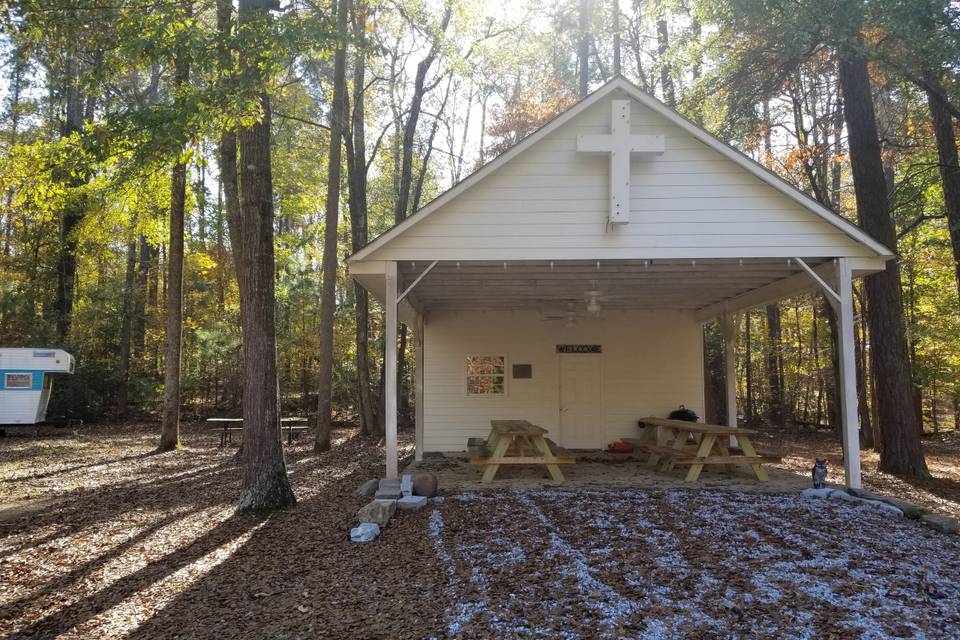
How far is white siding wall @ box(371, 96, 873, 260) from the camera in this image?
7.87m

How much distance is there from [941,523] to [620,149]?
206 inches

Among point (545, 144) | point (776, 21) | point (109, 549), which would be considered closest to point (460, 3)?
point (776, 21)

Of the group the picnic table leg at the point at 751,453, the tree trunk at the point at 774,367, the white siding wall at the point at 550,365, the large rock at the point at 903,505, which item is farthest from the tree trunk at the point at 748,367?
the large rock at the point at 903,505

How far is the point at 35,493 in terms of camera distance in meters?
9.06

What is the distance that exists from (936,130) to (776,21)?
3.37 meters

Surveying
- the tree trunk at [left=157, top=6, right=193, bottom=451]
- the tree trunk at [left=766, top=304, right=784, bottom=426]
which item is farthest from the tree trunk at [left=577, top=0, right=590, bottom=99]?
the tree trunk at [left=157, top=6, right=193, bottom=451]

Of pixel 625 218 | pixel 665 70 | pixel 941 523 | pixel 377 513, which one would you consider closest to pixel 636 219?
pixel 625 218

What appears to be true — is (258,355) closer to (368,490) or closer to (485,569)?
(368,490)

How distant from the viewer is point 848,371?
25.8 ft

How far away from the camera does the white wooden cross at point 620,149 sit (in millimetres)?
7730

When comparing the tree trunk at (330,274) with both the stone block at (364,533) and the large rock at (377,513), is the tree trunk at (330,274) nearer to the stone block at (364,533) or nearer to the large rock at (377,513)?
the large rock at (377,513)

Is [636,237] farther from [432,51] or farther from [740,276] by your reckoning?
[432,51]

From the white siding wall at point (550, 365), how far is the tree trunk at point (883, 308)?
135 inches

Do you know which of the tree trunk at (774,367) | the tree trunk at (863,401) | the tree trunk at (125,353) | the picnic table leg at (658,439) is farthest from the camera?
the tree trunk at (125,353)
